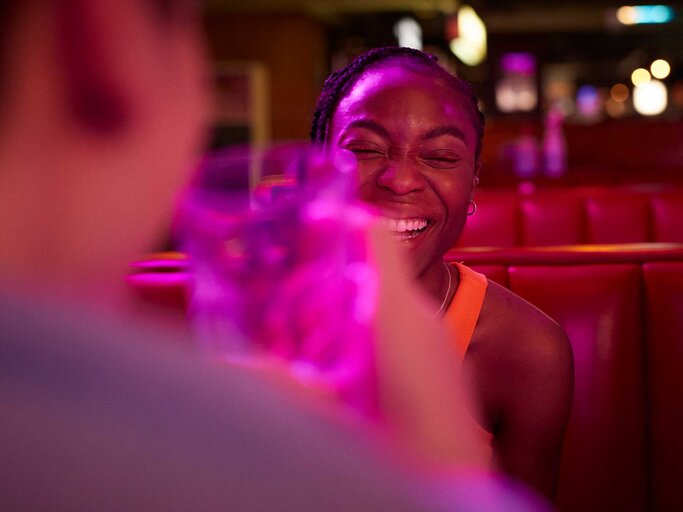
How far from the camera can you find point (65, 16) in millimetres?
353

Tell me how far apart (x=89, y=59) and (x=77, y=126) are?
0.03 meters

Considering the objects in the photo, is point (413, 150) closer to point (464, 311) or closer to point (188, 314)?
point (464, 311)

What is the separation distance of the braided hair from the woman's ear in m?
0.91

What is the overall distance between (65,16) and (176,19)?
6cm

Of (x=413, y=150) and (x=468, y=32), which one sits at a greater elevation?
(x=468, y=32)

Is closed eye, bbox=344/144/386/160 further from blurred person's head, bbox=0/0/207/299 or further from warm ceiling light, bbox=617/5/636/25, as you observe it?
warm ceiling light, bbox=617/5/636/25

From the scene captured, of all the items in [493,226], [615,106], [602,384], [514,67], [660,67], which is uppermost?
[514,67]

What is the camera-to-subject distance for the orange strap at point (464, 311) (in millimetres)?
1172

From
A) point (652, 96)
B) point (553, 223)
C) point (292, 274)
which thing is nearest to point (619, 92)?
point (652, 96)

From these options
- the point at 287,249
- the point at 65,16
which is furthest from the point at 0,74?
the point at 287,249

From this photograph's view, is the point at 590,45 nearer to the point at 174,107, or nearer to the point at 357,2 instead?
the point at 357,2

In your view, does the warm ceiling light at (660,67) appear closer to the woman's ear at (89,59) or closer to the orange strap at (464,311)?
the orange strap at (464,311)

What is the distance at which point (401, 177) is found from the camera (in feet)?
3.89

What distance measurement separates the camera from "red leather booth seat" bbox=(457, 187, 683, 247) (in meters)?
3.17
